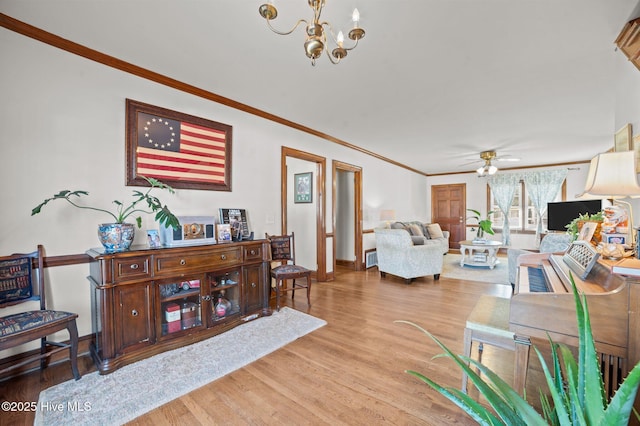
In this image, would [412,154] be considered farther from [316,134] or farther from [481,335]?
[481,335]

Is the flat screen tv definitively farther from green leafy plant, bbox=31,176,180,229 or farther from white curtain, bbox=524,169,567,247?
green leafy plant, bbox=31,176,180,229

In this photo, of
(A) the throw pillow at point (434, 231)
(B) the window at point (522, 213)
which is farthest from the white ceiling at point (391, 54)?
(B) the window at point (522, 213)

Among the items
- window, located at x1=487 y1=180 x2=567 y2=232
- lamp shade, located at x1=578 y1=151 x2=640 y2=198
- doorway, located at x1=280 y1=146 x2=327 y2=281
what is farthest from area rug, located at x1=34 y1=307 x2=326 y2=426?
window, located at x1=487 y1=180 x2=567 y2=232

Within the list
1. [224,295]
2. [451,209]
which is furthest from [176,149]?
[451,209]

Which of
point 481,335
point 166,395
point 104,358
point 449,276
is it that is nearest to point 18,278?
point 104,358

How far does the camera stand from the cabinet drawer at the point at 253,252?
2.86 meters

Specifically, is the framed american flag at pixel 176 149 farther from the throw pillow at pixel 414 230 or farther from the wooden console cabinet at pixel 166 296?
the throw pillow at pixel 414 230

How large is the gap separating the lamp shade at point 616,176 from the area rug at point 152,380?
8.06 feet

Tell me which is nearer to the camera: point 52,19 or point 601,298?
point 601,298

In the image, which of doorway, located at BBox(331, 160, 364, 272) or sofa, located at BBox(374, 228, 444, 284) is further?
doorway, located at BBox(331, 160, 364, 272)

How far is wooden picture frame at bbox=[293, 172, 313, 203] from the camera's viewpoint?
4.84m

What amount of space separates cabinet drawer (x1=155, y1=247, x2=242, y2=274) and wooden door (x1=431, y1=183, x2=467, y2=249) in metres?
7.78

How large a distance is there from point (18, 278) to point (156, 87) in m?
1.92

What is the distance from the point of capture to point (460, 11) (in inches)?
69.4
